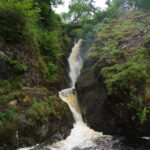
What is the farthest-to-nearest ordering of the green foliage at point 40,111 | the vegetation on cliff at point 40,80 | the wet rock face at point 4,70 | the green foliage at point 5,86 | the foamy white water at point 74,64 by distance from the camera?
the foamy white water at point 74,64 → the wet rock face at point 4,70 → the green foliage at point 5,86 → the green foliage at point 40,111 → the vegetation on cliff at point 40,80

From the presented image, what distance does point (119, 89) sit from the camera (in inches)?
294

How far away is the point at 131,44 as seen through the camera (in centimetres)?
1113

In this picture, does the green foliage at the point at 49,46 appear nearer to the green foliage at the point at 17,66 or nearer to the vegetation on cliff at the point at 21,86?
the vegetation on cliff at the point at 21,86

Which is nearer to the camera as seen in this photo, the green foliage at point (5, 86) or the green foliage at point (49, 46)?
the green foliage at point (5, 86)

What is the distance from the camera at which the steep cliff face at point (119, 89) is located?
684 cm

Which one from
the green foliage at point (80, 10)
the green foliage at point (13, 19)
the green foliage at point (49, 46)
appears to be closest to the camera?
the green foliage at point (13, 19)

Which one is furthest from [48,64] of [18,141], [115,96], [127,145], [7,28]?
[127,145]

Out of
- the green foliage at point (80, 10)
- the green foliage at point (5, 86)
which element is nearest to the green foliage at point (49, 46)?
the green foliage at point (5, 86)

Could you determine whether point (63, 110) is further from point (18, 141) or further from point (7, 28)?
point (7, 28)

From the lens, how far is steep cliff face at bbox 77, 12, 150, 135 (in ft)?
22.4

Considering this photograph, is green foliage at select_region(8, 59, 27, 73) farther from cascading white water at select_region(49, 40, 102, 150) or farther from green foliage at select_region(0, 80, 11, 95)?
cascading white water at select_region(49, 40, 102, 150)

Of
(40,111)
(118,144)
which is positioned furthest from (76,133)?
(40,111)

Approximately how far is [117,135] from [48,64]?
731 cm

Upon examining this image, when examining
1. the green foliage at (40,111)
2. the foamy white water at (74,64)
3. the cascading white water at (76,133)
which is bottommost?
the cascading white water at (76,133)
